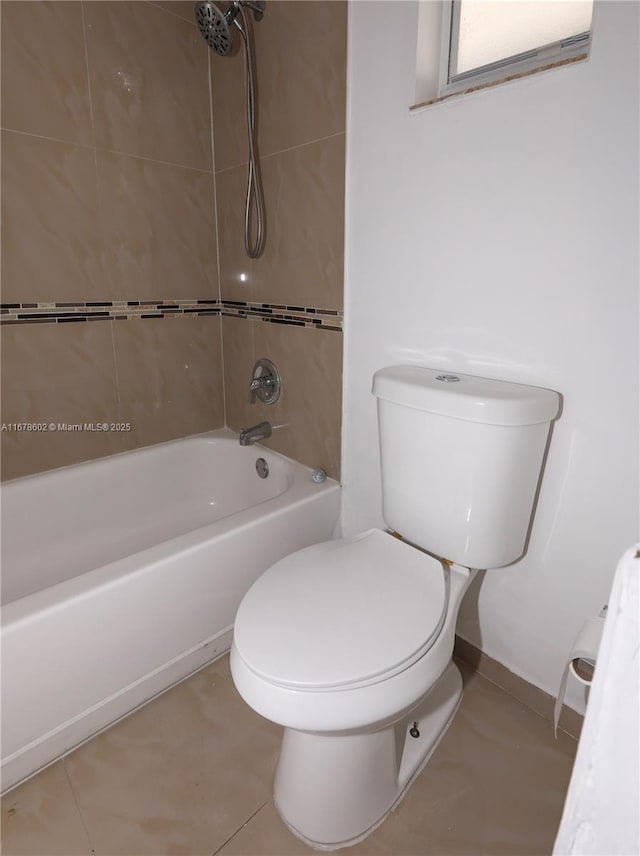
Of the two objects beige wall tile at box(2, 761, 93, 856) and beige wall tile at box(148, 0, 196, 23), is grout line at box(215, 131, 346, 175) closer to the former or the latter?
beige wall tile at box(148, 0, 196, 23)

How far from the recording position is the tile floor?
3.27ft

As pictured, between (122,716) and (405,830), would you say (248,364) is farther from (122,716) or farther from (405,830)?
(405,830)

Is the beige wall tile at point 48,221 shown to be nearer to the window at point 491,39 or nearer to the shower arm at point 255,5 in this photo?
the shower arm at point 255,5

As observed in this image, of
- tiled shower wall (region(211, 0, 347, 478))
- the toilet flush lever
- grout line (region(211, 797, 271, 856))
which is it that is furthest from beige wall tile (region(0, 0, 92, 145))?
grout line (region(211, 797, 271, 856))

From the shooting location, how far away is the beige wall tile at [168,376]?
5.81 ft

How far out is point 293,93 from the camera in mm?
1443

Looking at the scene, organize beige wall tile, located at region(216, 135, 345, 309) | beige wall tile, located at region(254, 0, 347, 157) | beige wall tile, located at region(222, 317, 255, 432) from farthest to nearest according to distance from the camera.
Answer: beige wall tile, located at region(222, 317, 255, 432) → beige wall tile, located at region(216, 135, 345, 309) → beige wall tile, located at region(254, 0, 347, 157)

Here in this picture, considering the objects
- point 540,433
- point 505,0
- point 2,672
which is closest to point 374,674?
point 540,433

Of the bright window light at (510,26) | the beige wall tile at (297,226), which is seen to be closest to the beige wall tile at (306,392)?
the beige wall tile at (297,226)

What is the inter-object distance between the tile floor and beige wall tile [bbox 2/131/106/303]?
127cm

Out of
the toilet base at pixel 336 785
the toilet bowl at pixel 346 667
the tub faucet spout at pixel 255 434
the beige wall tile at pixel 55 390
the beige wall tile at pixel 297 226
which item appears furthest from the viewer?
the tub faucet spout at pixel 255 434

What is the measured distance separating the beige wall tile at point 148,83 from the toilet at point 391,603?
1.18 meters

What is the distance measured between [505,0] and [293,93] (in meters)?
0.60

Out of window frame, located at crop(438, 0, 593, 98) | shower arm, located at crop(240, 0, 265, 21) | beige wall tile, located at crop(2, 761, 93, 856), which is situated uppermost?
shower arm, located at crop(240, 0, 265, 21)
